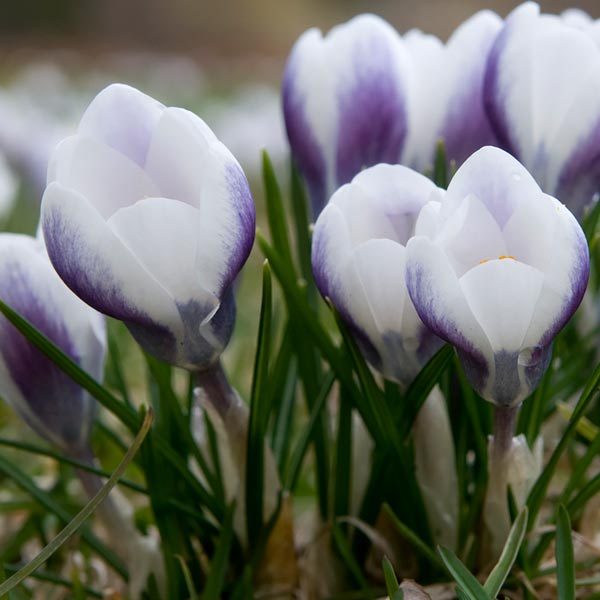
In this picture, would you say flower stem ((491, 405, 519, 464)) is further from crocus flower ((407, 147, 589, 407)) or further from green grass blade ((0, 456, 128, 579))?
green grass blade ((0, 456, 128, 579))

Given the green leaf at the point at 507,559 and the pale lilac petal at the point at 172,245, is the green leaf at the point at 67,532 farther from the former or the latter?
the green leaf at the point at 507,559

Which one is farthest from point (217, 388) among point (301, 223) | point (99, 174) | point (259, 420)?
point (301, 223)

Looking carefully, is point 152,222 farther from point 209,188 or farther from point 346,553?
point 346,553

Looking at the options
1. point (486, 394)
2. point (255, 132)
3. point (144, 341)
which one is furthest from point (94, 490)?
point (255, 132)

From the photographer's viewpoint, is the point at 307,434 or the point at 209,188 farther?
the point at 307,434

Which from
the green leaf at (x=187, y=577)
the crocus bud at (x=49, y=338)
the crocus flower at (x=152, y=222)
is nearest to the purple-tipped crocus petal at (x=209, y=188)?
the crocus flower at (x=152, y=222)

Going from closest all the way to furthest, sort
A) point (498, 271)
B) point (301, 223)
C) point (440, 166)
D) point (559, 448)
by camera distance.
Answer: point (498, 271), point (559, 448), point (440, 166), point (301, 223)

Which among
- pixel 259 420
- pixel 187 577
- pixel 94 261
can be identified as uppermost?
pixel 94 261
